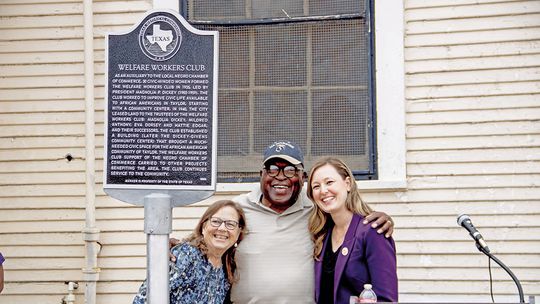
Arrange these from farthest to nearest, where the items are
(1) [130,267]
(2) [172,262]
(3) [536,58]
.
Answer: (1) [130,267] → (3) [536,58] → (2) [172,262]

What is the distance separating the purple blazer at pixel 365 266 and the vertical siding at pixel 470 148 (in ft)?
7.34

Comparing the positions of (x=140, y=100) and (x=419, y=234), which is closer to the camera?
(x=140, y=100)

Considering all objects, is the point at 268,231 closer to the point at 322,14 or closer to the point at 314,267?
the point at 314,267

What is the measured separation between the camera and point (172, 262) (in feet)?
14.8

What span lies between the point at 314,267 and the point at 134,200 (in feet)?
3.50

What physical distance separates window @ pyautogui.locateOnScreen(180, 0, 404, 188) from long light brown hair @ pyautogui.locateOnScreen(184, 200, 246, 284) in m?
2.26

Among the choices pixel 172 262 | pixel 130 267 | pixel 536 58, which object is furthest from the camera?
pixel 130 267

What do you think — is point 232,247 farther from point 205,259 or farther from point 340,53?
point 340,53

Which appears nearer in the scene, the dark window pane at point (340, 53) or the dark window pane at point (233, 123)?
the dark window pane at point (340, 53)

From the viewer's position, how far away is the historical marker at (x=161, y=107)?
4.58m

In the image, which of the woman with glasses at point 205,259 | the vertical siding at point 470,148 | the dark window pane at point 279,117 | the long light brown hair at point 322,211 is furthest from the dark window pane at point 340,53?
the woman with glasses at point 205,259

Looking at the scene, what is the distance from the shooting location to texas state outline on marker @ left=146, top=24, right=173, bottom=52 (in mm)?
4656

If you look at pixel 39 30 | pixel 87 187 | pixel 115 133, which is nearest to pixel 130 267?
pixel 87 187

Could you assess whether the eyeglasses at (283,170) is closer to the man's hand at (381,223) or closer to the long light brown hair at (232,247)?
the long light brown hair at (232,247)
